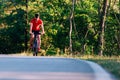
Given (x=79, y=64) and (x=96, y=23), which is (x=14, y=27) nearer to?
(x=96, y=23)

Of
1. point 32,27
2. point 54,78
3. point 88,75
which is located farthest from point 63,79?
point 32,27

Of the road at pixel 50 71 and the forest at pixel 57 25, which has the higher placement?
the road at pixel 50 71

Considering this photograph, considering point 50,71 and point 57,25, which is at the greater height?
point 50,71

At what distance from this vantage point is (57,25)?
213ft

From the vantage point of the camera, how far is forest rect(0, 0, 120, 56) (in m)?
61.8

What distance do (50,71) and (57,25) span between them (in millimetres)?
54552

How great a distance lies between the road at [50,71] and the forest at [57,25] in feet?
157

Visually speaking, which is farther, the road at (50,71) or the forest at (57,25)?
the forest at (57,25)

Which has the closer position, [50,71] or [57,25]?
[50,71]

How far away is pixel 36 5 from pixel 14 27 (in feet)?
13.5

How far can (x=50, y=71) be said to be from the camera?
33.8 ft

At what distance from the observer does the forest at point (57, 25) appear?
61.8 m

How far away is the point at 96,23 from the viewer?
205ft

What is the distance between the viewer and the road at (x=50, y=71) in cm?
899
